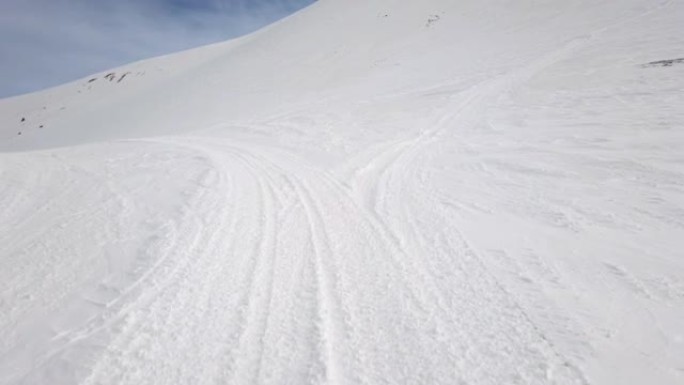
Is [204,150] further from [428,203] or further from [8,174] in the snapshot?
[428,203]

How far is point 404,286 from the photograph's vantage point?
306 centimetres

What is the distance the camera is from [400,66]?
19.5m

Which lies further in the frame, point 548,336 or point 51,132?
point 51,132

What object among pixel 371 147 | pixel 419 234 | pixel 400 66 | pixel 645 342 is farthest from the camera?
pixel 400 66

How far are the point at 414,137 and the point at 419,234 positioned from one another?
480 cm

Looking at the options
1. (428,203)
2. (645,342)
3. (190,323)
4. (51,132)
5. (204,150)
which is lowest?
(645,342)

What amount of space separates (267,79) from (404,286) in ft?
73.0

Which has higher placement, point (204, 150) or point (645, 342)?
point (204, 150)

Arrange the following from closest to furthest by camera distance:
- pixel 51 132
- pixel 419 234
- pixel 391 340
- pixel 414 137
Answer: pixel 391 340, pixel 419 234, pixel 414 137, pixel 51 132

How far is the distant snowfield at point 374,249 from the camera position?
2320mm

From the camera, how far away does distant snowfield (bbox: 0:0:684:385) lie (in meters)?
2.32

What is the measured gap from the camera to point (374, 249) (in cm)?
368

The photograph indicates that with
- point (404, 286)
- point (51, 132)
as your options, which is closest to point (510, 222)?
point (404, 286)

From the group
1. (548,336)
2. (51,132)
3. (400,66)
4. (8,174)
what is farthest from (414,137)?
(51,132)
